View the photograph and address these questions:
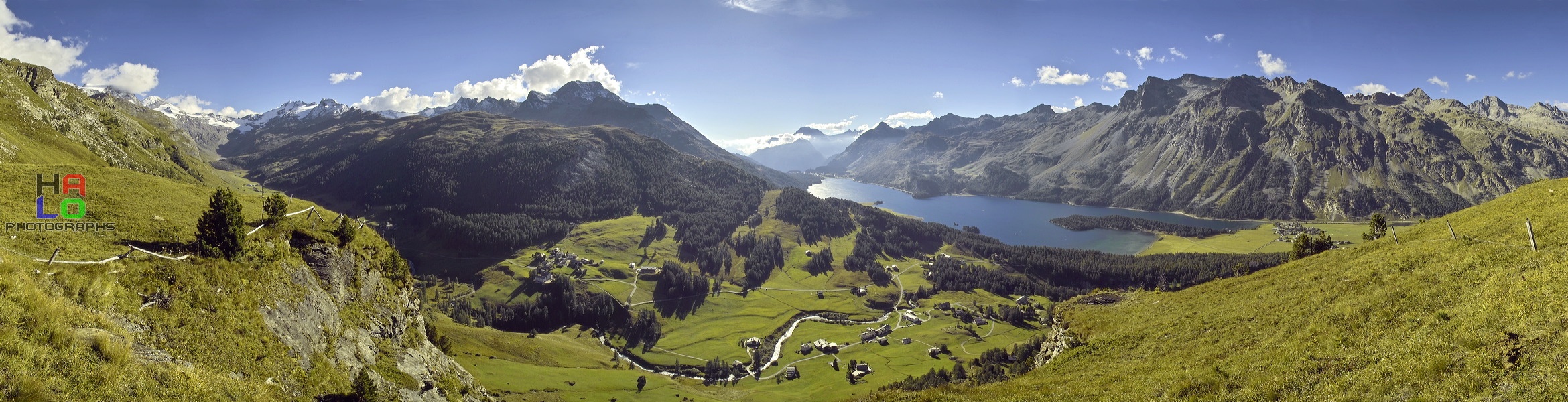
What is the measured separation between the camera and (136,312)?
24703mm

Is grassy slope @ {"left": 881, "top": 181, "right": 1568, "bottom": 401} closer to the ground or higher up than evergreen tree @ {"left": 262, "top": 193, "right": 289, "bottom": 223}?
closer to the ground

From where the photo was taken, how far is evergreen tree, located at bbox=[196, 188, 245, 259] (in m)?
32.2

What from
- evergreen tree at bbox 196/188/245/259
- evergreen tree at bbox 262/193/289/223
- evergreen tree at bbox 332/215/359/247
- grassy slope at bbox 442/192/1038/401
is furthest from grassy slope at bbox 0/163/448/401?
grassy slope at bbox 442/192/1038/401

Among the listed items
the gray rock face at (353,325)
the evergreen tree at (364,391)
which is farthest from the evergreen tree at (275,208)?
the evergreen tree at (364,391)

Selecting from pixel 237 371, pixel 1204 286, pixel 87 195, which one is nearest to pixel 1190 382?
pixel 1204 286

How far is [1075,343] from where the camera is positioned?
41.2m

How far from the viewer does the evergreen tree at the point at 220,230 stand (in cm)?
3219

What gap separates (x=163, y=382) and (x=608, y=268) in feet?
569

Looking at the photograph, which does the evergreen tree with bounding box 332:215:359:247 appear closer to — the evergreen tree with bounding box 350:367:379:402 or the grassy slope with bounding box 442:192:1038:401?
the evergreen tree with bounding box 350:367:379:402

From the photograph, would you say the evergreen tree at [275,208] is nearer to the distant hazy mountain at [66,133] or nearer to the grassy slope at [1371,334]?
the grassy slope at [1371,334]

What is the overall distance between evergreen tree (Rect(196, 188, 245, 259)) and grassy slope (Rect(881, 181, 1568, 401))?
41.2 metres

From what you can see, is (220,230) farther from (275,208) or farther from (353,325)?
(353,325)

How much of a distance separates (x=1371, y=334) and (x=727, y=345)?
127 metres

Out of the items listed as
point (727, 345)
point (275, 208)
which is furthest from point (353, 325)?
point (727, 345)
